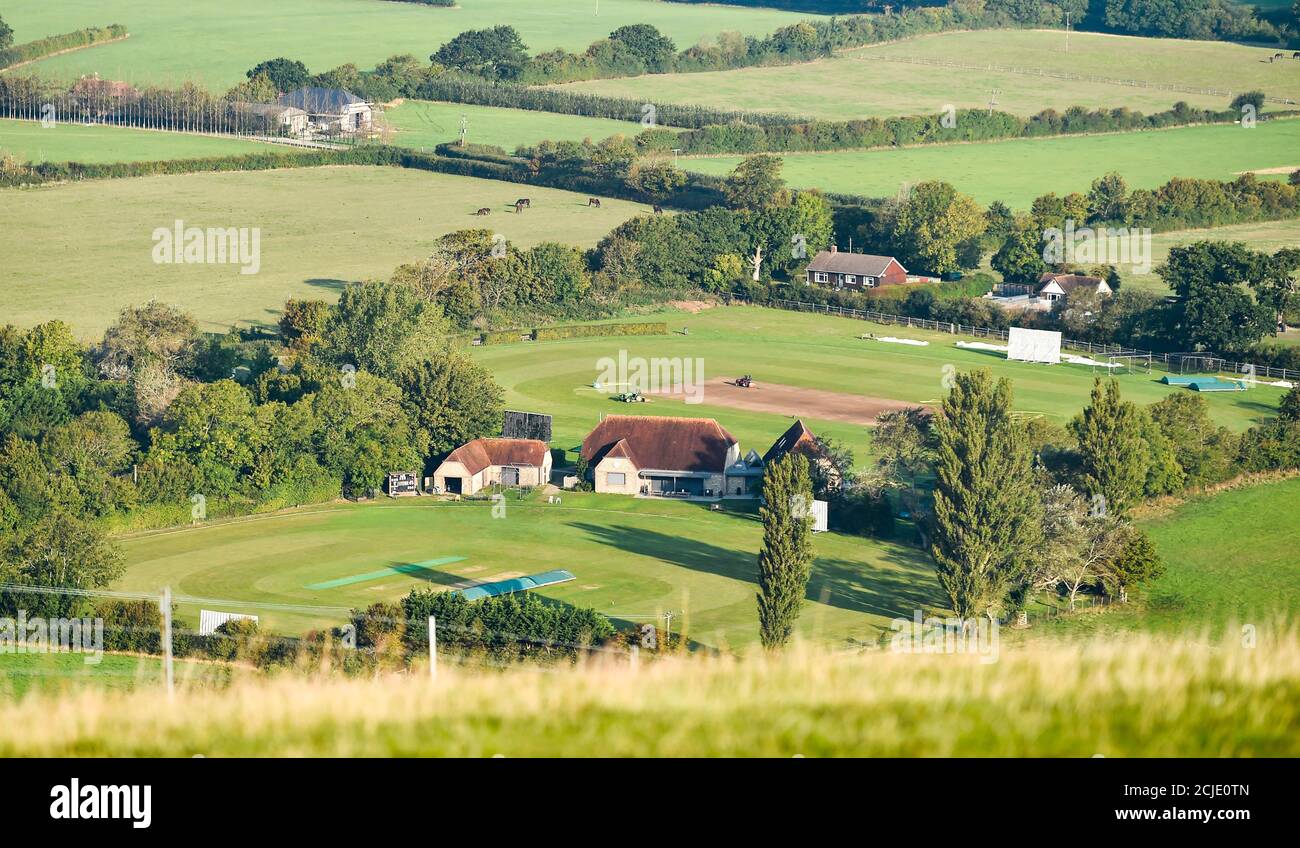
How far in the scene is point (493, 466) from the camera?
7912cm

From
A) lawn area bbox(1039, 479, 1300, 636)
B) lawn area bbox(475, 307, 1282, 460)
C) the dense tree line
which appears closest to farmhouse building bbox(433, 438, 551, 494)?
lawn area bbox(475, 307, 1282, 460)

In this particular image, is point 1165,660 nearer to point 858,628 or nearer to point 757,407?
point 858,628

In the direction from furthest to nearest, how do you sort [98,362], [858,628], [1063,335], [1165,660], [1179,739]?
[1063,335]
[98,362]
[858,628]
[1165,660]
[1179,739]

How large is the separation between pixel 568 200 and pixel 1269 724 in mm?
143911

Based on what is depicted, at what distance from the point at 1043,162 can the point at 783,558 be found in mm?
126468

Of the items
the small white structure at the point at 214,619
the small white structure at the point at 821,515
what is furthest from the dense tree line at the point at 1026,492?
the small white structure at the point at 214,619

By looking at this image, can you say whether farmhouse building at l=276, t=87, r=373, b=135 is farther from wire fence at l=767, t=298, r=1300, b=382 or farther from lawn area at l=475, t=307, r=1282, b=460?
wire fence at l=767, t=298, r=1300, b=382

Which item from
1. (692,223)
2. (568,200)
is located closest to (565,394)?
(692,223)

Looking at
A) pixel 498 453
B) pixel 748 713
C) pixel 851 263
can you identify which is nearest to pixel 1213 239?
pixel 851 263

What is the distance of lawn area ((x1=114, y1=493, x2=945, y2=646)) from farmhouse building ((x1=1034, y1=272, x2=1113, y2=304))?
171 ft

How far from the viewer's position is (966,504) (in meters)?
57.9

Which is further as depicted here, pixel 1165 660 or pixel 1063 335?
pixel 1063 335

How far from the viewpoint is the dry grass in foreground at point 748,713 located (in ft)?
47.0

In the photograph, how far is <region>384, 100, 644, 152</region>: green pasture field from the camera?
178 metres
